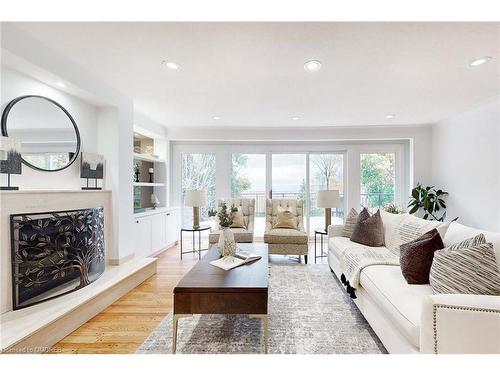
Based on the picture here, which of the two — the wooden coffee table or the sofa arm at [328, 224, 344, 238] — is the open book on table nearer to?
the wooden coffee table

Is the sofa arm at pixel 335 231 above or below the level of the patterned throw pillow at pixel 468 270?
below

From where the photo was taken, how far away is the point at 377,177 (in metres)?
5.09

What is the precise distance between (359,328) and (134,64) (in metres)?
3.07

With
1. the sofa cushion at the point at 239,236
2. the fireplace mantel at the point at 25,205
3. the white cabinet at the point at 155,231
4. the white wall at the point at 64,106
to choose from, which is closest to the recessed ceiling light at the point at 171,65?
the white wall at the point at 64,106

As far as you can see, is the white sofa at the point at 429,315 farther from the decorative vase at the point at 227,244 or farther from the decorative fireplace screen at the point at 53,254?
the decorative fireplace screen at the point at 53,254

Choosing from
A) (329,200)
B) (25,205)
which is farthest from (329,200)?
(25,205)

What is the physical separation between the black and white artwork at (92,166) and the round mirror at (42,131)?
0.10 m

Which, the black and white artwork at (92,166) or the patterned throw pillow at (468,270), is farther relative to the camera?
the black and white artwork at (92,166)

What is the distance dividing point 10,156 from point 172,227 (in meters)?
2.97

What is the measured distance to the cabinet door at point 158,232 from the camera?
393cm

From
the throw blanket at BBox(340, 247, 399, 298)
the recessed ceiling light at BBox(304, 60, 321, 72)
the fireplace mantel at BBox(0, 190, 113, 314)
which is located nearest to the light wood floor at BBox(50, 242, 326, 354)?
the fireplace mantel at BBox(0, 190, 113, 314)

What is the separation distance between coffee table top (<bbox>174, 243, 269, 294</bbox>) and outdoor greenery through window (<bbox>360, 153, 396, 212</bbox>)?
369cm
